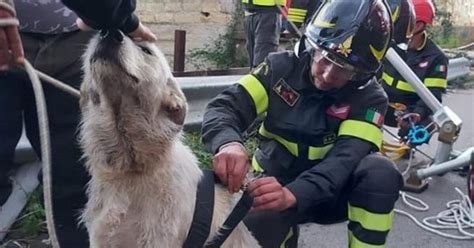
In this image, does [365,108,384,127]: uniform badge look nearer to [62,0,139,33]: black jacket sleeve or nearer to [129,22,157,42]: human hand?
[129,22,157,42]: human hand

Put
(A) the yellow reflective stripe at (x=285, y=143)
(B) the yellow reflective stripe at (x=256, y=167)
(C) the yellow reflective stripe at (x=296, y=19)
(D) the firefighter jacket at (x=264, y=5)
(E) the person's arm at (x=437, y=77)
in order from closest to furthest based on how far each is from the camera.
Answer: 1. (A) the yellow reflective stripe at (x=285, y=143)
2. (B) the yellow reflective stripe at (x=256, y=167)
3. (E) the person's arm at (x=437, y=77)
4. (C) the yellow reflective stripe at (x=296, y=19)
5. (D) the firefighter jacket at (x=264, y=5)

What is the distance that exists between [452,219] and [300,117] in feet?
6.46

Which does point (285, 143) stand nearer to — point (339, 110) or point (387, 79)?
point (339, 110)

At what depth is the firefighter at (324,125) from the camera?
315 centimetres

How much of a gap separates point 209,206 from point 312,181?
1.86 feet

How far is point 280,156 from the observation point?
349 cm

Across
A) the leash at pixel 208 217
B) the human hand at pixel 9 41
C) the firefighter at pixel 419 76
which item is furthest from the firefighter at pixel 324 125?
the firefighter at pixel 419 76

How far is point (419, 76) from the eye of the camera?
6.17 metres

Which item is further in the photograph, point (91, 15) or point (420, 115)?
point (420, 115)

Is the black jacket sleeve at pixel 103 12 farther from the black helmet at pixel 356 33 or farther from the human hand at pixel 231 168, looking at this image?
the black helmet at pixel 356 33

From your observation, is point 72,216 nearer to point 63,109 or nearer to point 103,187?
point 63,109

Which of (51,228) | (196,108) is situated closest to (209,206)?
(51,228)

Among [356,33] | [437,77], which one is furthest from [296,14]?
[356,33]

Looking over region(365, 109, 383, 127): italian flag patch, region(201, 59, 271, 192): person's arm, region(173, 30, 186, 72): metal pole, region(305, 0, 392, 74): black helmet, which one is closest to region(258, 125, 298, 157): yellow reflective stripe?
region(201, 59, 271, 192): person's arm
